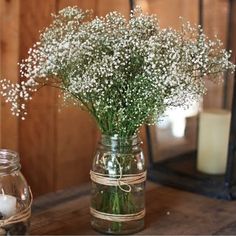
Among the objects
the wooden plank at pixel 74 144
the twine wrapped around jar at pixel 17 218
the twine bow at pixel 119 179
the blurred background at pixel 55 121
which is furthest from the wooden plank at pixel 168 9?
the twine wrapped around jar at pixel 17 218

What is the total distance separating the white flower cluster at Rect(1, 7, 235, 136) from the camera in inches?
39.9

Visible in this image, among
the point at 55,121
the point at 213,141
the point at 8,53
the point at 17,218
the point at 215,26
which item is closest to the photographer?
the point at 17,218

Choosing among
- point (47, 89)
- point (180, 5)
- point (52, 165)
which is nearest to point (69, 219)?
point (52, 165)

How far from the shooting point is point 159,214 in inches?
→ 49.0

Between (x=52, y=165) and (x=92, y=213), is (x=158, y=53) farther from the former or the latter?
(x=52, y=165)

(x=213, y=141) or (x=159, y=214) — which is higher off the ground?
(x=213, y=141)

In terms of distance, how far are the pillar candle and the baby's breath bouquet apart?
41 centimetres

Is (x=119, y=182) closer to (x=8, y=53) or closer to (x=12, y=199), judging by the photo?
(x=12, y=199)

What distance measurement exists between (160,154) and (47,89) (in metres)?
0.42

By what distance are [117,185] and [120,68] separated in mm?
235

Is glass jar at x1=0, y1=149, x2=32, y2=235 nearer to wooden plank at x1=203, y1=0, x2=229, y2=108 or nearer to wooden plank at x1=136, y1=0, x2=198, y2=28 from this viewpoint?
wooden plank at x1=136, y1=0, x2=198, y2=28

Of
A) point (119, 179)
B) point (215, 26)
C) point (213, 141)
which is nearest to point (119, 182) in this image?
point (119, 179)

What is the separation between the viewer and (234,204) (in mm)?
1337

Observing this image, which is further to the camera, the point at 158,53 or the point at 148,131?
the point at 148,131
